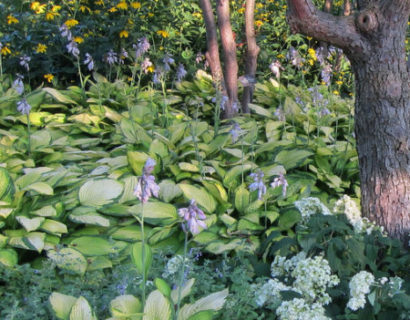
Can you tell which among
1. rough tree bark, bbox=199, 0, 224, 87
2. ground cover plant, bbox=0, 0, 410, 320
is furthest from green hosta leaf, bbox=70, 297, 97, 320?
rough tree bark, bbox=199, 0, 224, 87

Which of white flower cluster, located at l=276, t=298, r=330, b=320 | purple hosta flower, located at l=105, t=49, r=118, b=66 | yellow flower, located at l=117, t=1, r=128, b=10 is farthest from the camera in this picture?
yellow flower, located at l=117, t=1, r=128, b=10

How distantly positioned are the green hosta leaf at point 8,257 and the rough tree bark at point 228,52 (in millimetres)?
2749

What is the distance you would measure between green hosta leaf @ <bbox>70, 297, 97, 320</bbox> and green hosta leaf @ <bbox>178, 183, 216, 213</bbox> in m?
1.27

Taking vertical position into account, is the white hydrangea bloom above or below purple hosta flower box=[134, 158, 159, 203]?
below

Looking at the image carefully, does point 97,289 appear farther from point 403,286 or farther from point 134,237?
point 403,286

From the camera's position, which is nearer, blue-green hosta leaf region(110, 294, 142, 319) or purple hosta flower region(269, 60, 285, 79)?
blue-green hosta leaf region(110, 294, 142, 319)

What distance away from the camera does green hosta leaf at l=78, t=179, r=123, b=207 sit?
3.03 meters

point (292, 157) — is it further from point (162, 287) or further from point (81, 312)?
point (81, 312)

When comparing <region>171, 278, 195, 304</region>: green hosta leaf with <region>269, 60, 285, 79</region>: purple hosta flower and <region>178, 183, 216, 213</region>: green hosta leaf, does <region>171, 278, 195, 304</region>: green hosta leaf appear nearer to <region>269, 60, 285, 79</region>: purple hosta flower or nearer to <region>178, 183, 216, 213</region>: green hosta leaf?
<region>178, 183, 216, 213</region>: green hosta leaf

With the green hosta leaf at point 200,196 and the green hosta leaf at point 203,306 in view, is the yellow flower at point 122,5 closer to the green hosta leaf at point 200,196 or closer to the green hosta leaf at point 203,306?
the green hosta leaf at point 200,196

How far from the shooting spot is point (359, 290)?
A: 2.22 metres

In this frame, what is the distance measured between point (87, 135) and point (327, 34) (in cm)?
251

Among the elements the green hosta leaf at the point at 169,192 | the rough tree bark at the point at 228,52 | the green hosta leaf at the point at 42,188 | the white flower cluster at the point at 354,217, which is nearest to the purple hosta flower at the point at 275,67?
the rough tree bark at the point at 228,52

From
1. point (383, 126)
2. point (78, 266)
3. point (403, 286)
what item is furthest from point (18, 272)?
point (383, 126)
